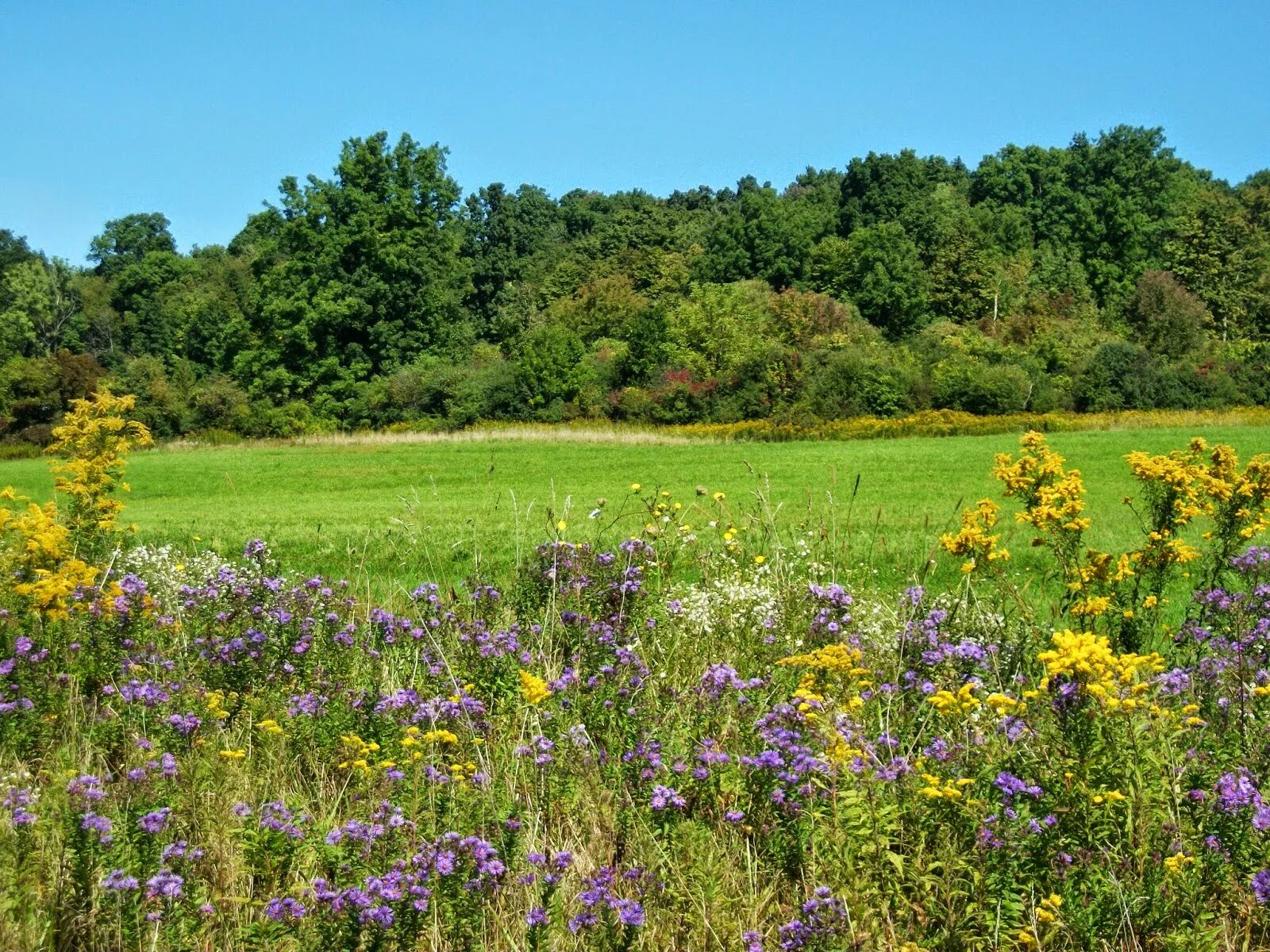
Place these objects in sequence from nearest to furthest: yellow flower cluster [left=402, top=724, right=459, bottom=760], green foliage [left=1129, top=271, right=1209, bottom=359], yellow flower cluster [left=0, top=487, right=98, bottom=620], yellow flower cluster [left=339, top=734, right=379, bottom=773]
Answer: yellow flower cluster [left=402, top=724, right=459, bottom=760] → yellow flower cluster [left=339, top=734, right=379, bottom=773] → yellow flower cluster [left=0, top=487, right=98, bottom=620] → green foliage [left=1129, top=271, right=1209, bottom=359]

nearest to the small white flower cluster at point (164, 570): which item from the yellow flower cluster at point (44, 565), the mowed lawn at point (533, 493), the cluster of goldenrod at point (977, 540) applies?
the yellow flower cluster at point (44, 565)

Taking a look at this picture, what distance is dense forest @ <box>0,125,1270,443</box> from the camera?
4431cm

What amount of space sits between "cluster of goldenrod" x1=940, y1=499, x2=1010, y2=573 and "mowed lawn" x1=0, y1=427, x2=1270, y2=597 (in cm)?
100

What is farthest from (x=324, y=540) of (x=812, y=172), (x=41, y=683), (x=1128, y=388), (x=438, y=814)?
(x=812, y=172)

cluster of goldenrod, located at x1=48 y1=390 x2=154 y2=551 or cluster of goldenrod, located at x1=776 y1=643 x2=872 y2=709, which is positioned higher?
cluster of goldenrod, located at x1=48 y1=390 x2=154 y2=551

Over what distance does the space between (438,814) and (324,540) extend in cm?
850

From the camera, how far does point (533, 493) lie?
17.6 meters

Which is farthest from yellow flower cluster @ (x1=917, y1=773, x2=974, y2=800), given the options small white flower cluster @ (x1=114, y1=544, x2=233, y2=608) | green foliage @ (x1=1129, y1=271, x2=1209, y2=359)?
green foliage @ (x1=1129, y1=271, x2=1209, y2=359)

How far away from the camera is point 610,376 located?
51219 millimetres

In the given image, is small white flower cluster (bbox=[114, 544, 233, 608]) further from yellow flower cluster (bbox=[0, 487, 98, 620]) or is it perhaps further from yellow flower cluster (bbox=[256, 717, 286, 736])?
yellow flower cluster (bbox=[256, 717, 286, 736])

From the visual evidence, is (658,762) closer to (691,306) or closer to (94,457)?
(94,457)

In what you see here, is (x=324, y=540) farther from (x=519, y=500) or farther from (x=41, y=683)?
(x=41, y=683)

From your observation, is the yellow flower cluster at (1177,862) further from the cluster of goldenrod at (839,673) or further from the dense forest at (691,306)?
the dense forest at (691,306)

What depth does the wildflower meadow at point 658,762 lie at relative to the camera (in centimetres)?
266
